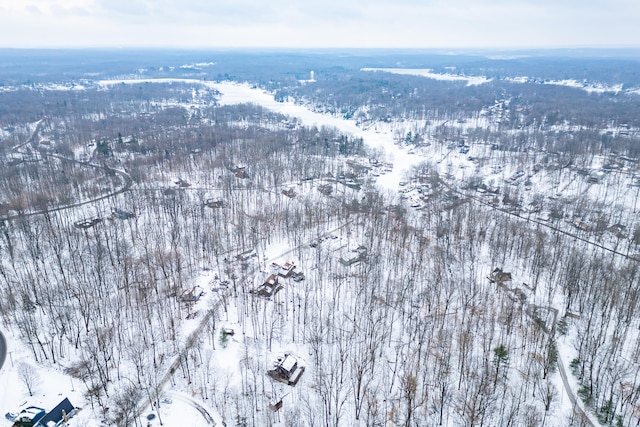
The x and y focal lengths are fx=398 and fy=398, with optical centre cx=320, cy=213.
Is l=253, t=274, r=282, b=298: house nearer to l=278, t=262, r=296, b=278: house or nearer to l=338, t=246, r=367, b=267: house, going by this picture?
l=278, t=262, r=296, b=278: house

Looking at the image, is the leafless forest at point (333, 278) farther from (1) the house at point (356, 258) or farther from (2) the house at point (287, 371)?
(2) the house at point (287, 371)

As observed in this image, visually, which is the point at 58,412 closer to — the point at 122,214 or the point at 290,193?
the point at 122,214

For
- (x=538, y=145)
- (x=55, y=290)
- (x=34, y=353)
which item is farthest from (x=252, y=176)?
(x=538, y=145)

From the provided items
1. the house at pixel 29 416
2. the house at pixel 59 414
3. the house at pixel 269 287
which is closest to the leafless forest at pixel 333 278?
the house at pixel 269 287

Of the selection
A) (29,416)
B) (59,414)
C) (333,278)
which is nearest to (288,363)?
(333,278)

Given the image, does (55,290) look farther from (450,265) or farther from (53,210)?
(450,265)

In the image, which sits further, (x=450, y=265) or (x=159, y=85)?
(x=159, y=85)

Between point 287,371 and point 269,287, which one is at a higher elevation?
point 269,287
